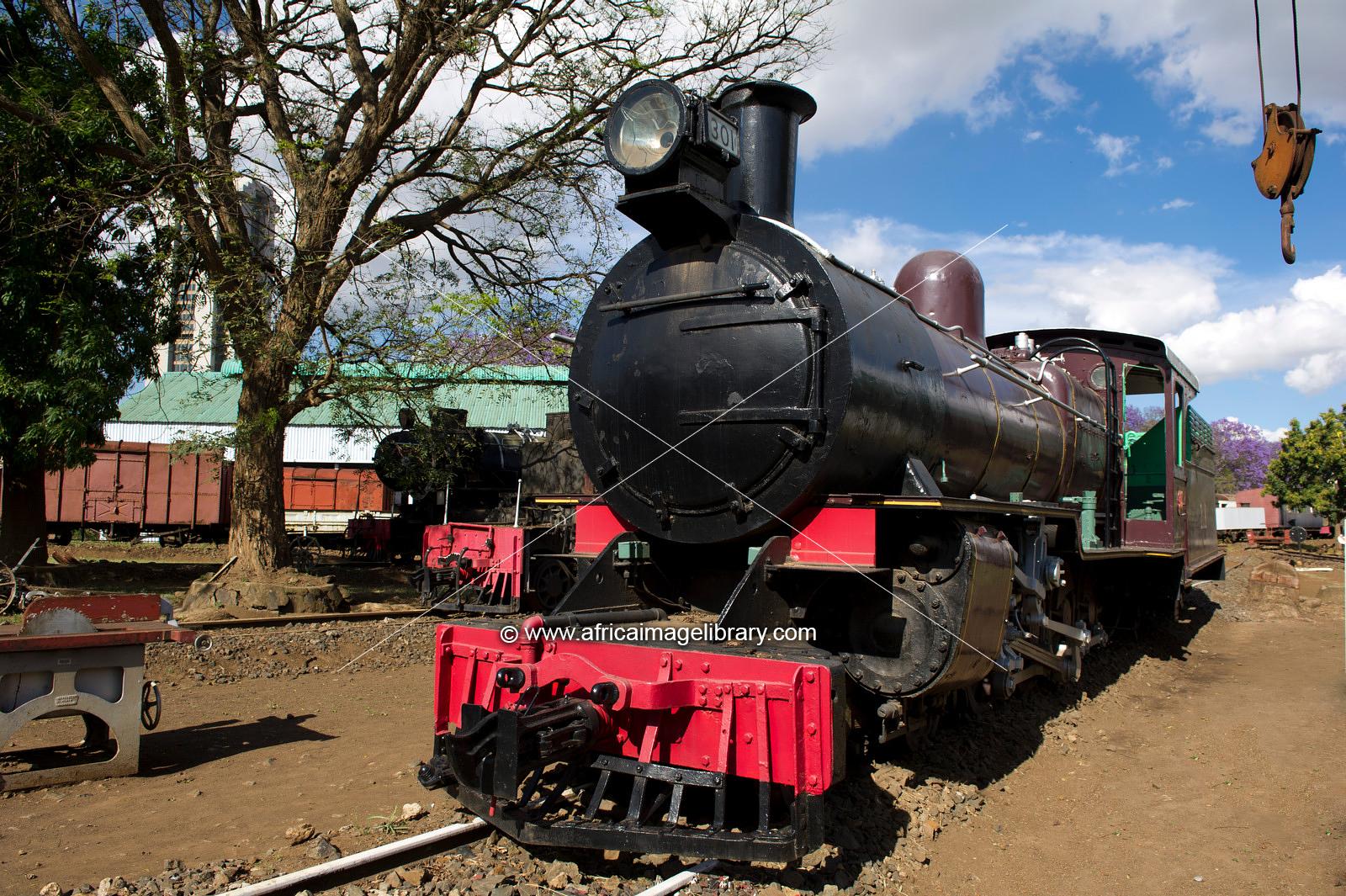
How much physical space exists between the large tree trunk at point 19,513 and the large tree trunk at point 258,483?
4.70m

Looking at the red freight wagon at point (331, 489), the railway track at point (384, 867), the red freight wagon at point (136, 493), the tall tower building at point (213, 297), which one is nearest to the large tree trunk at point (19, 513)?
the tall tower building at point (213, 297)

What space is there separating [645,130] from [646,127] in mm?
13

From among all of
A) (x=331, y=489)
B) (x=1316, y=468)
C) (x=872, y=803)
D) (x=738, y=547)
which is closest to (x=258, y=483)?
(x=738, y=547)

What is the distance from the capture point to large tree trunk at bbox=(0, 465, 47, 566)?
46.0ft

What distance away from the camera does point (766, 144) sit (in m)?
5.12

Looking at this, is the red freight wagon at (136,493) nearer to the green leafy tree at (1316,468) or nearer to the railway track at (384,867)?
the railway track at (384,867)

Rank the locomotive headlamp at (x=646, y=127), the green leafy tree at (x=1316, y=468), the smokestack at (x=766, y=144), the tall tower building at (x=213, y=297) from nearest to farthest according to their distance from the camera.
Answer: the locomotive headlamp at (x=646, y=127), the smokestack at (x=766, y=144), the tall tower building at (x=213, y=297), the green leafy tree at (x=1316, y=468)

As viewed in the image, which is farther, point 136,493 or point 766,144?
point 136,493

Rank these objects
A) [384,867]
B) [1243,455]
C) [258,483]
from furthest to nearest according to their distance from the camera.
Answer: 1. [1243,455]
2. [258,483]
3. [384,867]

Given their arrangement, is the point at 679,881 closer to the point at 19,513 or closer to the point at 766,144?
the point at 766,144

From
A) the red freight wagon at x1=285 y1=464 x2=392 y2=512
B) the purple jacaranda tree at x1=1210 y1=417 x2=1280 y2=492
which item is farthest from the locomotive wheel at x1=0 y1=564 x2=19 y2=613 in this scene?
the purple jacaranda tree at x1=1210 y1=417 x2=1280 y2=492

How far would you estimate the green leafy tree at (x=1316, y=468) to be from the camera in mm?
28844

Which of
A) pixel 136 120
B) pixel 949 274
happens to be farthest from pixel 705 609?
pixel 136 120

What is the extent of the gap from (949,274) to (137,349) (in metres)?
10.6
